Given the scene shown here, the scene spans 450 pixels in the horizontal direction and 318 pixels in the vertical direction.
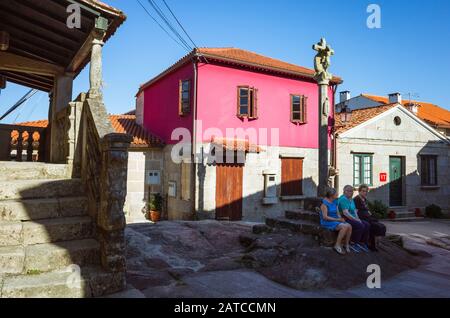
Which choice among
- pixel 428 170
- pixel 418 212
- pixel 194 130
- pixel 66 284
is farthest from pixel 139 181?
pixel 428 170

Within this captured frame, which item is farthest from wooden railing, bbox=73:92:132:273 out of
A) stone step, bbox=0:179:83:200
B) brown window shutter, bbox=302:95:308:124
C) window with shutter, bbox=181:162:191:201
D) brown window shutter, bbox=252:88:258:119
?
brown window shutter, bbox=302:95:308:124

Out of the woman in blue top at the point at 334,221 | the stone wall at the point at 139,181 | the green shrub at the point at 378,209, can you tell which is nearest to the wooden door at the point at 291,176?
the green shrub at the point at 378,209

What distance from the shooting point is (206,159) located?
12266 mm

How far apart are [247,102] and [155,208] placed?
614 centimetres

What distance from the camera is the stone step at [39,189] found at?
14.2 feet

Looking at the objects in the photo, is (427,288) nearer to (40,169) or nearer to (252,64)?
(40,169)

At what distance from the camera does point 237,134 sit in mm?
13242

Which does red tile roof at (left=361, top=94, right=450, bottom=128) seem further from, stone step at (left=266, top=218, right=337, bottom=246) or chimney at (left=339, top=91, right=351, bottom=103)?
stone step at (left=266, top=218, right=337, bottom=246)

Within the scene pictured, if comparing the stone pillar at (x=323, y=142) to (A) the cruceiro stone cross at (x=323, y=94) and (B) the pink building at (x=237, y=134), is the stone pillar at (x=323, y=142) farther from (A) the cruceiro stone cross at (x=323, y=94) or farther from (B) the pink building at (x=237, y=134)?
(B) the pink building at (x=237, y=134)

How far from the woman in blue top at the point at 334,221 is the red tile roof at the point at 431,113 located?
18833 mm

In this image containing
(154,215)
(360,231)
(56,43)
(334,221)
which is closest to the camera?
(334,221)

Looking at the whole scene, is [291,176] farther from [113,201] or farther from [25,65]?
[113,201]

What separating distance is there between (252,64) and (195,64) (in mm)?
2485
